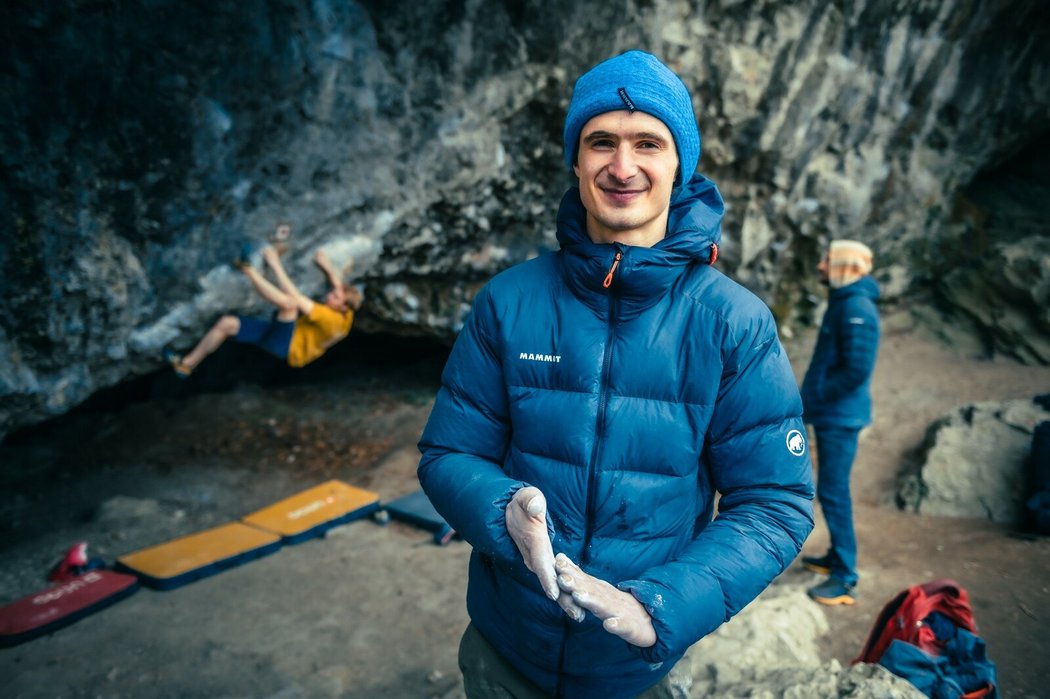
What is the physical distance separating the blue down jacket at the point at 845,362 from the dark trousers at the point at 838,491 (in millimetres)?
85

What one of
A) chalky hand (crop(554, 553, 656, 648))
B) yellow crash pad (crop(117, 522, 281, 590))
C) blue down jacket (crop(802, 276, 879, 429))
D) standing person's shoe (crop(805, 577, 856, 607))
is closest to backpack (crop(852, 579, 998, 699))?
standing person's shoe (crop(805, 577, 856, 607))

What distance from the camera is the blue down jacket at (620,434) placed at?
1609 mm

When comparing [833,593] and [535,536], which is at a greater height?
[535,536]

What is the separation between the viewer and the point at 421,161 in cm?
619

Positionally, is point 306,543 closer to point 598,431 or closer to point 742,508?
point 598,431

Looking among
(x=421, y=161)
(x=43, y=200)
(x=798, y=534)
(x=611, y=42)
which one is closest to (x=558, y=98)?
(x=611, y=42)

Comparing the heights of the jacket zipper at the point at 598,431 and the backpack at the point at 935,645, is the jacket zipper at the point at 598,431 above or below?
above

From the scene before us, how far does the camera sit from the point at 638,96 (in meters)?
1.65

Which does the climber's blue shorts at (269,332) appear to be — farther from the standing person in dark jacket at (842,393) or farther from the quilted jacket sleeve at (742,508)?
the quilted jacket sleeve at (742,508)

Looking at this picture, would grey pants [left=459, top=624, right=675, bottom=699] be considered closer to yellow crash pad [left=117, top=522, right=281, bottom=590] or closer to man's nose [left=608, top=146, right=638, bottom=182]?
man's nose [left=608, top=146, right=638, bottom=182]

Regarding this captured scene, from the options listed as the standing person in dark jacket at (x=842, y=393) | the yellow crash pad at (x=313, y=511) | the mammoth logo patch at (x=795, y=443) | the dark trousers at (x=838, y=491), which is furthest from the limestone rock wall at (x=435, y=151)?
the mammoth logo patch at (x=795, y=443)

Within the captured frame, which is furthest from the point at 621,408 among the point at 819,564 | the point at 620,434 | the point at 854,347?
the point at 819,564

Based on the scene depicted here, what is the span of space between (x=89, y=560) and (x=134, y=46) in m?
3.39

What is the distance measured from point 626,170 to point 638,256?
20 centimetres
